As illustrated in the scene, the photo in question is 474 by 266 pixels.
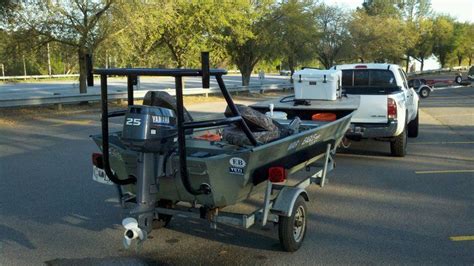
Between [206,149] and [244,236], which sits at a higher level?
[206,149]

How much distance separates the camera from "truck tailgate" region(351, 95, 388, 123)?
8.76m

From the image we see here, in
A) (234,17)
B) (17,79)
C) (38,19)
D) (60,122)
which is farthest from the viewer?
(17,79)

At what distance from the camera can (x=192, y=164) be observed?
4008 mm

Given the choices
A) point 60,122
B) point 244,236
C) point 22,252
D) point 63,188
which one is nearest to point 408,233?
point 244,236

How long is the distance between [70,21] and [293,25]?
16.3 metres

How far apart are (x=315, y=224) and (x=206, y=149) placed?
175 cm

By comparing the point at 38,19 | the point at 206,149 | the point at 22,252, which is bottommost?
the point at 22,252

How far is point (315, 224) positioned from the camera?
5.50 meters

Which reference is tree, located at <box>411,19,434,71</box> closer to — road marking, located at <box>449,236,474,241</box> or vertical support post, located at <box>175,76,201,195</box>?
road marking, located at <box>449,236,474,241</box>

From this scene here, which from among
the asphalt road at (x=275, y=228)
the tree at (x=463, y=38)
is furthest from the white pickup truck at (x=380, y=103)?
the tree at (x=463, y=38)

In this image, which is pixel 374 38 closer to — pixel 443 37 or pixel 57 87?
pixel 443 37

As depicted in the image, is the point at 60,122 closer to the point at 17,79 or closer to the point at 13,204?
the point at 13,204

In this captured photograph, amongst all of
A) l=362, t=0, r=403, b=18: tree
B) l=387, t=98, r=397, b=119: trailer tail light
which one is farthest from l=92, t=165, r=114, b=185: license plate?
l=362, t=0, r=403, b=18: tree

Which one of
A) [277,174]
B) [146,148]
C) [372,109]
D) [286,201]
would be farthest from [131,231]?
[372,109]
